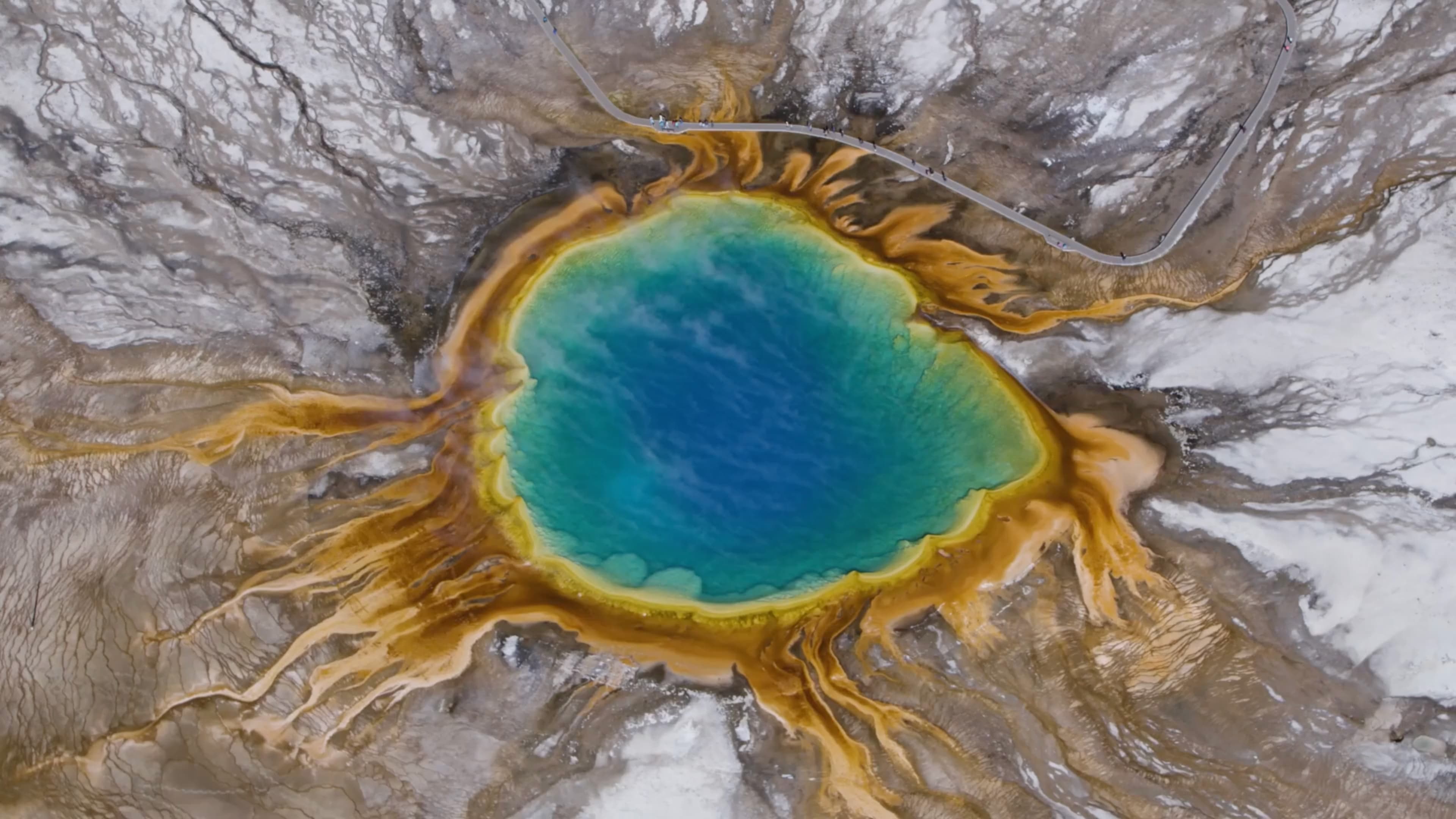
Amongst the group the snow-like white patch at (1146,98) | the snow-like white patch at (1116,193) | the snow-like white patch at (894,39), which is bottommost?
the snow-like white patch at (1116,193)

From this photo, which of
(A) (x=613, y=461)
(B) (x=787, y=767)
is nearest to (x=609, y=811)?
(B) (x=787, y=767)

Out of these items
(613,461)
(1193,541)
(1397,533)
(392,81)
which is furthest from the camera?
(613,461)

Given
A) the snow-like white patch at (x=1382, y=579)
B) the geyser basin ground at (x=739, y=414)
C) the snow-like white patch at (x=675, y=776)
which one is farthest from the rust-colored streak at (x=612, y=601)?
the snow-like white patch at (x=1382, y=579)

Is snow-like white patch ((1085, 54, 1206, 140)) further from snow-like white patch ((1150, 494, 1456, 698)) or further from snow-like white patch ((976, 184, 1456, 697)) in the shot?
snow-like white patch ((1150, 494, 1456, 698))

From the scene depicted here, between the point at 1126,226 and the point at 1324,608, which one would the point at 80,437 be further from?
the point at 1324,608

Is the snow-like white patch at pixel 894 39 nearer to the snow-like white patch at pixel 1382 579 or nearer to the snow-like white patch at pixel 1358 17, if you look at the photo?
the snow-like white patch at pixel 1358 17

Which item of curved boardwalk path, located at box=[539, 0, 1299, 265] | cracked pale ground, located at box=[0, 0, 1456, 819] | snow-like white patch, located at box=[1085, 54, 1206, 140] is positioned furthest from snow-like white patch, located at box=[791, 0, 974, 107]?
snow-like white patch, located at box=[1085, 54, 1206, 140]
